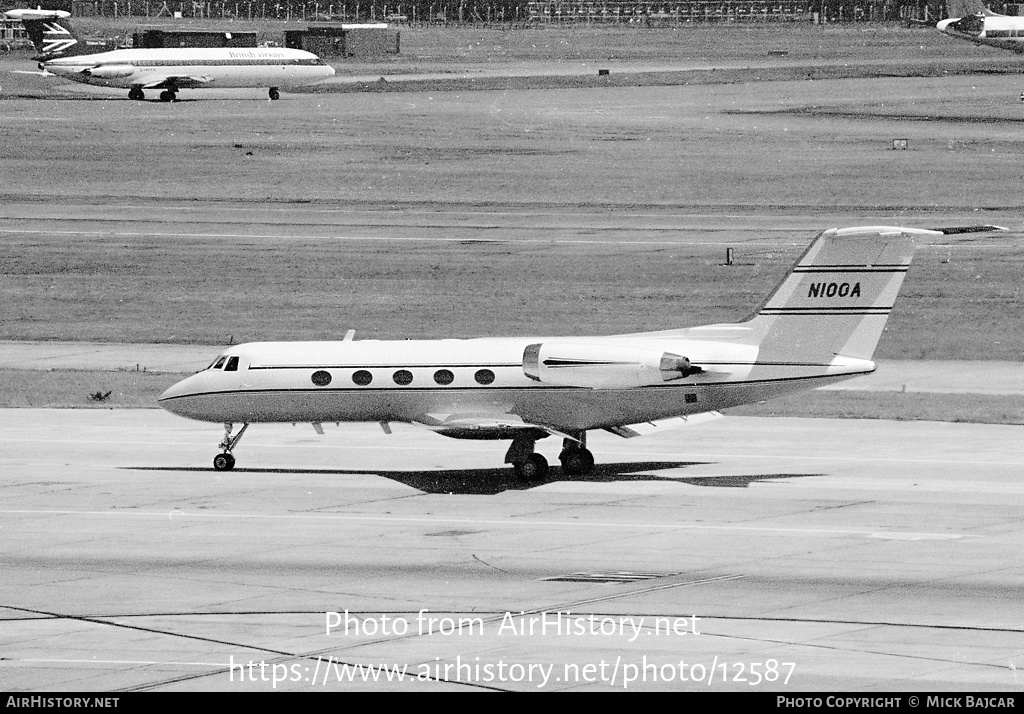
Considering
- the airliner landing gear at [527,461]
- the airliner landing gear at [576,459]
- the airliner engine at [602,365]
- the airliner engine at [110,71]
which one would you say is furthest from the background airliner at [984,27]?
the airliner landing gear at [527,461]

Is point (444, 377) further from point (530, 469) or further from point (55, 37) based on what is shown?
point (55, 37)

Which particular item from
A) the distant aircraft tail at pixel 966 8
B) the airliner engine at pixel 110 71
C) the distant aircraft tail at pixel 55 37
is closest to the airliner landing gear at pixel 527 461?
the airliner engine at pixel 110 71

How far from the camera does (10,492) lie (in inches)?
1390

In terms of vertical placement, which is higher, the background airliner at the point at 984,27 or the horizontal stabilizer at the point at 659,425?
the background airliner at the point at 984,27

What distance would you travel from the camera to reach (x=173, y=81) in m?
132

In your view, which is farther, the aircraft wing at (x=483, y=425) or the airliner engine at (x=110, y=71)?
the airliner engine at (x=110, y=71)

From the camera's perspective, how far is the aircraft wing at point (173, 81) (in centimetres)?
13162

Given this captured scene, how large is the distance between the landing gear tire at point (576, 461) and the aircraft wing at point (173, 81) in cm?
10120

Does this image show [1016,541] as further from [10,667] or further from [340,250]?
[340,250]

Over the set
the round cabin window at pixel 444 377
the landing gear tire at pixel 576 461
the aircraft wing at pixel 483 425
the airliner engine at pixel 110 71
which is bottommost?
the airliner engine at pixel 110 71

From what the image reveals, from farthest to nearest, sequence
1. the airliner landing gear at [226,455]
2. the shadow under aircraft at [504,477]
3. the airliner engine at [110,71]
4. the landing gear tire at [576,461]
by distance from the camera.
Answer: the airliner engine at [110,71] < the airliner landing gear at [226,455] < the landing gear tire at [576,461] < the shadow under aircraft at [504,477]

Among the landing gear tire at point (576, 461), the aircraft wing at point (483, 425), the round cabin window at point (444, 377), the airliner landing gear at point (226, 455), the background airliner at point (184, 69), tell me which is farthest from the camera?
the background airliner at point (184, 69)

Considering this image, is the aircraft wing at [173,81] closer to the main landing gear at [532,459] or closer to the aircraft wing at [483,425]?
the aircraft wing at [483,425]

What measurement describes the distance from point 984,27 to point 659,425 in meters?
129
